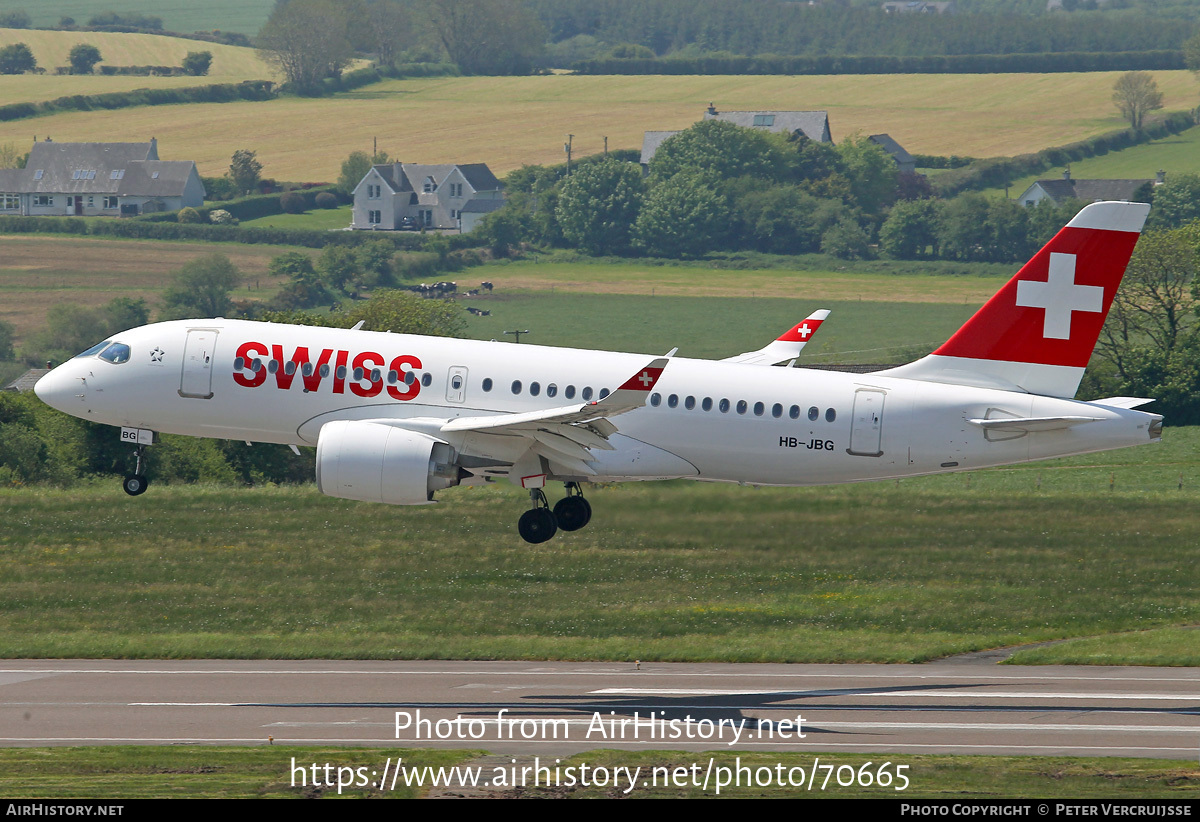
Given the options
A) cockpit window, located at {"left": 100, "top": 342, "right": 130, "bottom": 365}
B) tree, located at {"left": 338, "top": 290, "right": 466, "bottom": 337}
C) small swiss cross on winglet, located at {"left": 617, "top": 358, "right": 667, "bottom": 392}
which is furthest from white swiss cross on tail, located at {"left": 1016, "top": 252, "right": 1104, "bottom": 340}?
tree, located at {"left": 338, "top": 290, "right": 466, "bottom": 337}

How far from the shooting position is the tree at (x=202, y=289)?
150875 millimetres

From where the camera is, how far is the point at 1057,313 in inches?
1646

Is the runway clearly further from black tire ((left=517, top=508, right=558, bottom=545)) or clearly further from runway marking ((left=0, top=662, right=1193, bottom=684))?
black tire ((left=517, top=508, right=558, bottom=545))

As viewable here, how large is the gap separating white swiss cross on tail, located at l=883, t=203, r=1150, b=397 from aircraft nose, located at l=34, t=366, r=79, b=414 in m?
23.4

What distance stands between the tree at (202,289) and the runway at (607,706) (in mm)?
100788

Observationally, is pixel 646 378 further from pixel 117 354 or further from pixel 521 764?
pixel 117 354

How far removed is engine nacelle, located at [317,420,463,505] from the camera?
39156mm

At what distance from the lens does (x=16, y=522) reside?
243 ft

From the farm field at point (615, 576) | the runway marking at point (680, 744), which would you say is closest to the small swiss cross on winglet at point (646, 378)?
the runway marking at point (680, 744)

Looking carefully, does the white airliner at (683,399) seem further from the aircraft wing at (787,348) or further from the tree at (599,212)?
the tree at (599,212)

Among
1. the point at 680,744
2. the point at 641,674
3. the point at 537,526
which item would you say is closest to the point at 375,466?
the point at 537,526

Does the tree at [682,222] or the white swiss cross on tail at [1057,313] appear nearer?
the white swiss cross on tail at [1057,313]

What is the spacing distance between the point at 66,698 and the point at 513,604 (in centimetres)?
1929

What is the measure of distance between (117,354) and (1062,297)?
2650cm
